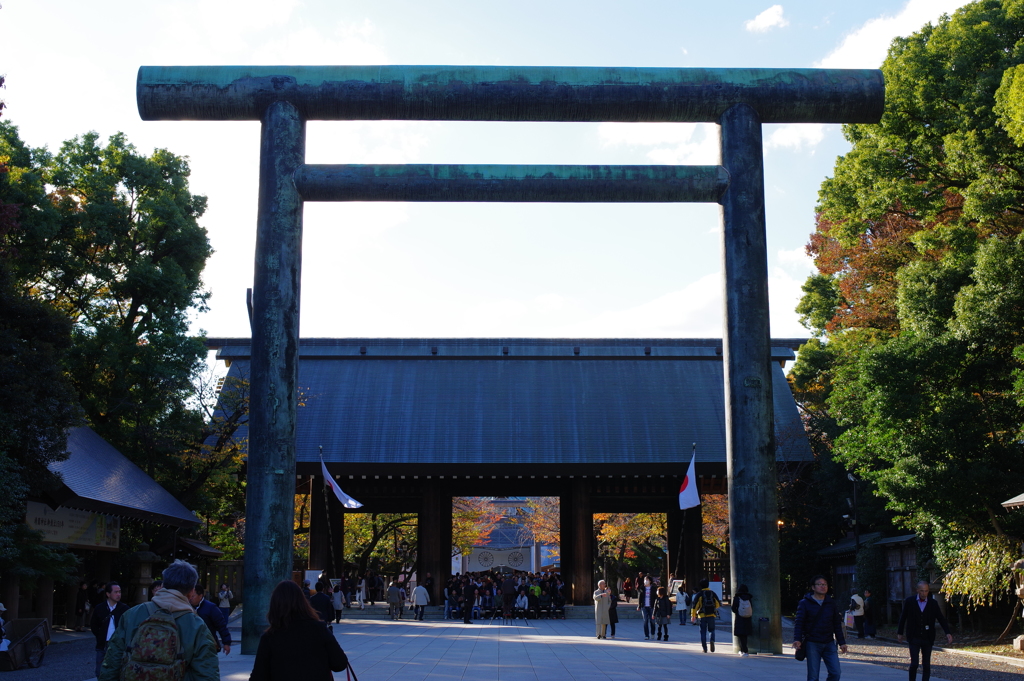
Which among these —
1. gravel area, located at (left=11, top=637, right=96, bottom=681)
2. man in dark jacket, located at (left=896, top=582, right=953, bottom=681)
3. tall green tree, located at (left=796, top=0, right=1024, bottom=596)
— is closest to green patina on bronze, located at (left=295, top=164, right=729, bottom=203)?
man in dark jacket, located at (left=896, top=582, right=953, bottom=681)

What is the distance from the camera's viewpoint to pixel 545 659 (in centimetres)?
1532

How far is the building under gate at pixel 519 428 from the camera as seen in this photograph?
3092 centimetres

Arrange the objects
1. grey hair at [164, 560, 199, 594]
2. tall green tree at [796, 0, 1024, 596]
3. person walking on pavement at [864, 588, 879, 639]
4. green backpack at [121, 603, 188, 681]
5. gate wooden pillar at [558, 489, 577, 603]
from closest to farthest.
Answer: green backpack at [121, 603, 188, 681] → grey hair at [164, 560, 199, 594] → tall green tree at [796, 0, 1024, 596] → person walking on pavement at [864, 588, 879, 639] → gate wooden pillar at [558, 489, 577, 603]

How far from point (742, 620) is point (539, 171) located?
7732mm

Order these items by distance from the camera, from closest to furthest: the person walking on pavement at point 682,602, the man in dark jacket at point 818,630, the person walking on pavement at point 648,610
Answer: the man in dark jacket at point 818,630
the person walking on pavement at point 648,610
the person walking on pavement at point 682,602

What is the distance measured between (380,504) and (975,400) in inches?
760

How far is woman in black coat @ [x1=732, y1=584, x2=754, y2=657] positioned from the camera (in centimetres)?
1452

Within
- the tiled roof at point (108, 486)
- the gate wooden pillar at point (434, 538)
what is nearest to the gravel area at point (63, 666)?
the tiled roof at point (108, 486)

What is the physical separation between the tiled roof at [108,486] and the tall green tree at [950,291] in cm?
1713

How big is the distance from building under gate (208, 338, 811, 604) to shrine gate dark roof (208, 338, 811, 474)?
0.05 metres

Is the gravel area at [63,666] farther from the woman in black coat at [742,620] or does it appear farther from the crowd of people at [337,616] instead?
the woman in black coat at [742,620]

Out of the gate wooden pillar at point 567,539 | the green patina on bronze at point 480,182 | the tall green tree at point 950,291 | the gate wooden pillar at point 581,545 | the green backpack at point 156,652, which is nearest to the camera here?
the green backpack at point 156,652

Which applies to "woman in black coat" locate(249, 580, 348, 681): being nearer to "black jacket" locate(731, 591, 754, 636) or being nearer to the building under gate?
"black jacket" locate(731, 591, 754, 636)

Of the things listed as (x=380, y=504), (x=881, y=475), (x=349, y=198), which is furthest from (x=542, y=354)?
(x=349, y=198)
